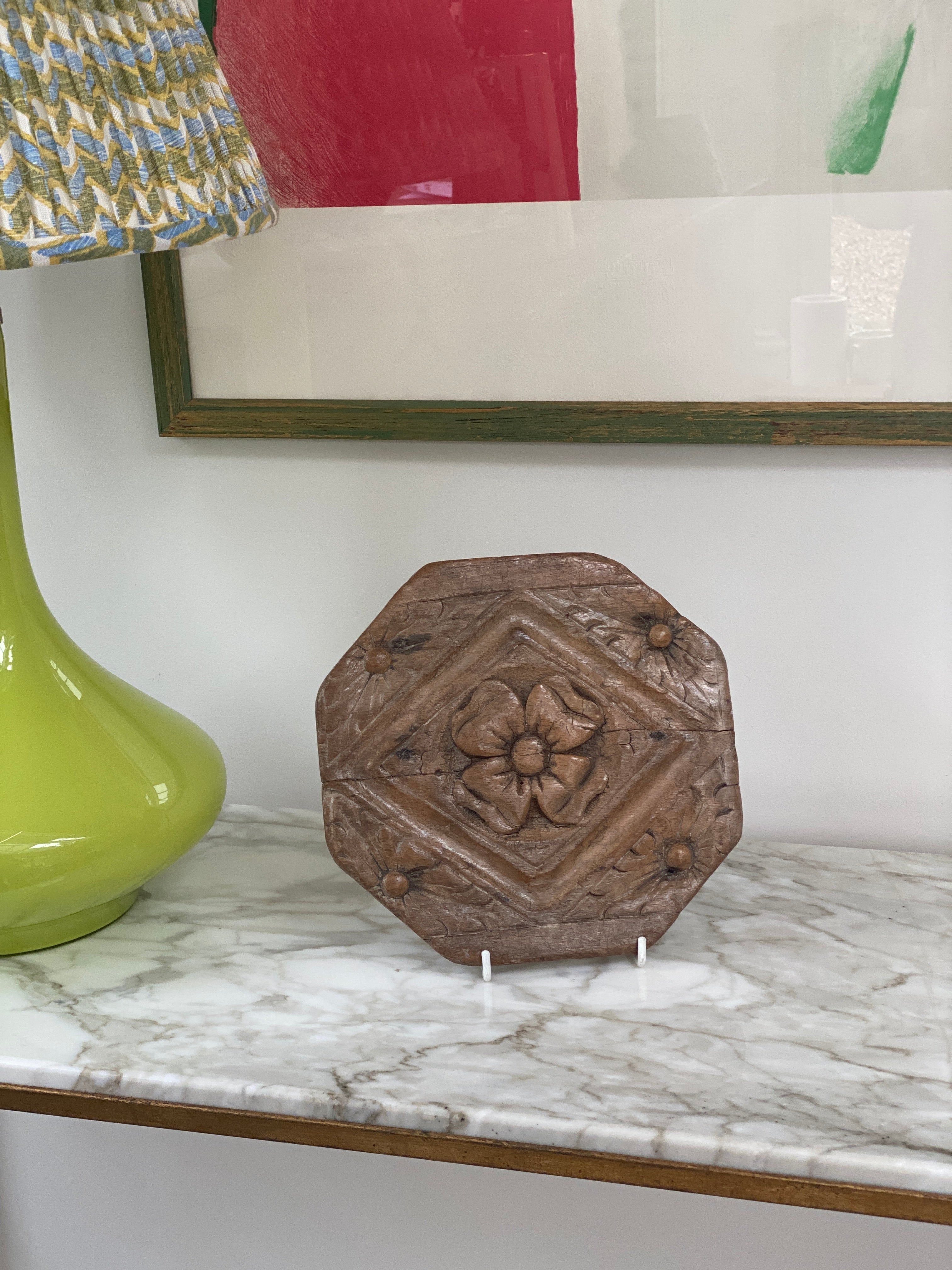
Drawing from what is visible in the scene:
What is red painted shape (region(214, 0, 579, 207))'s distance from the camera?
2.83 feet

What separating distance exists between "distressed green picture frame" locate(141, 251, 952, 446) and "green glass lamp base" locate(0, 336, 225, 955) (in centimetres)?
21

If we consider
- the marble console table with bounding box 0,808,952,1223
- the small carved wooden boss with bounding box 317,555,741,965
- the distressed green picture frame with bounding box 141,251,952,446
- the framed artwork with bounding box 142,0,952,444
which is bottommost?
the marble console table with bounding box 0,808,952,1223

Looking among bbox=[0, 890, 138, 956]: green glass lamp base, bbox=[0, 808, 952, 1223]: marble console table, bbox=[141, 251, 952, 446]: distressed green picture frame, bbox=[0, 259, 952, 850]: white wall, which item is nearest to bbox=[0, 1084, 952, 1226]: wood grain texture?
bbox=[0, 808, 952, 1223]: marble console table

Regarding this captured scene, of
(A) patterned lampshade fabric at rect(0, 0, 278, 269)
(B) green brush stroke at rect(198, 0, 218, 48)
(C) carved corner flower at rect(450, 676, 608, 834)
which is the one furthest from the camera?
(B) green brush stroke at rect(198, 0, 218, 48)

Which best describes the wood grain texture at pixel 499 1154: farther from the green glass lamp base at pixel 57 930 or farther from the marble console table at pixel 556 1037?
the green glass lamp base at pixel 57 930

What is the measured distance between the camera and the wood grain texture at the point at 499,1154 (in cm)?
62

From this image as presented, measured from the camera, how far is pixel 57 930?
0.86 m

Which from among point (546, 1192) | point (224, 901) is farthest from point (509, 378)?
point (546, 1192)

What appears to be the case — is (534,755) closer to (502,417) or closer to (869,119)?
(502,417)

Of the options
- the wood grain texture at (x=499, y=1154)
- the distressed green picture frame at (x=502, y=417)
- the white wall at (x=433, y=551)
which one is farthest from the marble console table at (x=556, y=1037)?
the distressed green picture frame at (x=502, y=417)

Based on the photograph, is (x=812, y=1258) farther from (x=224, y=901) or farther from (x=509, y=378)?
(x=509, y=378)

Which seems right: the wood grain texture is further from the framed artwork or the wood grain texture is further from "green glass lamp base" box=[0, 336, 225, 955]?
the framed artwork

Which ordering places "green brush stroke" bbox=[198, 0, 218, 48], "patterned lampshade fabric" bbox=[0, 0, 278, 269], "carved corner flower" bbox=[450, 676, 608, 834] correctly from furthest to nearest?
"green brush stroke" bbox=[198, 0, 218, 48]
"carved corner flower" bbox=[450, 676, 608, 834]
"patterned lampshade fabric" bbox=[0, 0, 278, 269]

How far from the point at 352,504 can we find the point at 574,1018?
0.48 metres
